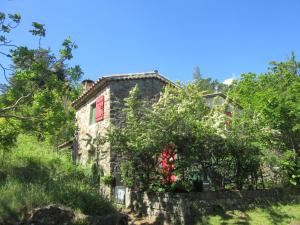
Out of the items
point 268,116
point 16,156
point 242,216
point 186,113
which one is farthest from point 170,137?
point 16,156

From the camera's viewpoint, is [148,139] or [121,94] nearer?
[148,139]

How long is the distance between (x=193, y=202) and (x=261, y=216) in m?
2.13

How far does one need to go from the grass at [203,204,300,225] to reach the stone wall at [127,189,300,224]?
408 millimetres

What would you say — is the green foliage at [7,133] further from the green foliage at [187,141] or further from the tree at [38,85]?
the green foliage at [187,141]

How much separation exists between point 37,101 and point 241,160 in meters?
7.58

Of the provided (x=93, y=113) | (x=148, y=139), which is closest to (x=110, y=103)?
(x=93, y=113)

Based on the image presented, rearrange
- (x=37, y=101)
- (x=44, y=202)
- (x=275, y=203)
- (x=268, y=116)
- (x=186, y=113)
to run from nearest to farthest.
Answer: (x=44, y=202) → (x=37, y=101) → (x=186, y=113) → (x=275, y=203) → (x=268, y=116)

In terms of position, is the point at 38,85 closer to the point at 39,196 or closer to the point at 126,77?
the point at 39,196

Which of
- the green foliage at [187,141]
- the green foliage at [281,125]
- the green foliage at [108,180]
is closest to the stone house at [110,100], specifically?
the green foliage at [108,180]

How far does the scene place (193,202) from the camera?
404 inches

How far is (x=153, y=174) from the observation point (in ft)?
38.8

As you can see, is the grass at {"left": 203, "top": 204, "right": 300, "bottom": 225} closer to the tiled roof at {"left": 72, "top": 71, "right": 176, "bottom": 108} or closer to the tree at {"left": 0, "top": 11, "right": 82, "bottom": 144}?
the tree at {"left": 0, "top": 11, "right": 82, "bottom": 144}

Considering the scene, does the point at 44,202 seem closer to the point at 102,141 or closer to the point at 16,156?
the point at 102,141

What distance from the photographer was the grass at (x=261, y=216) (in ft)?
30.9
